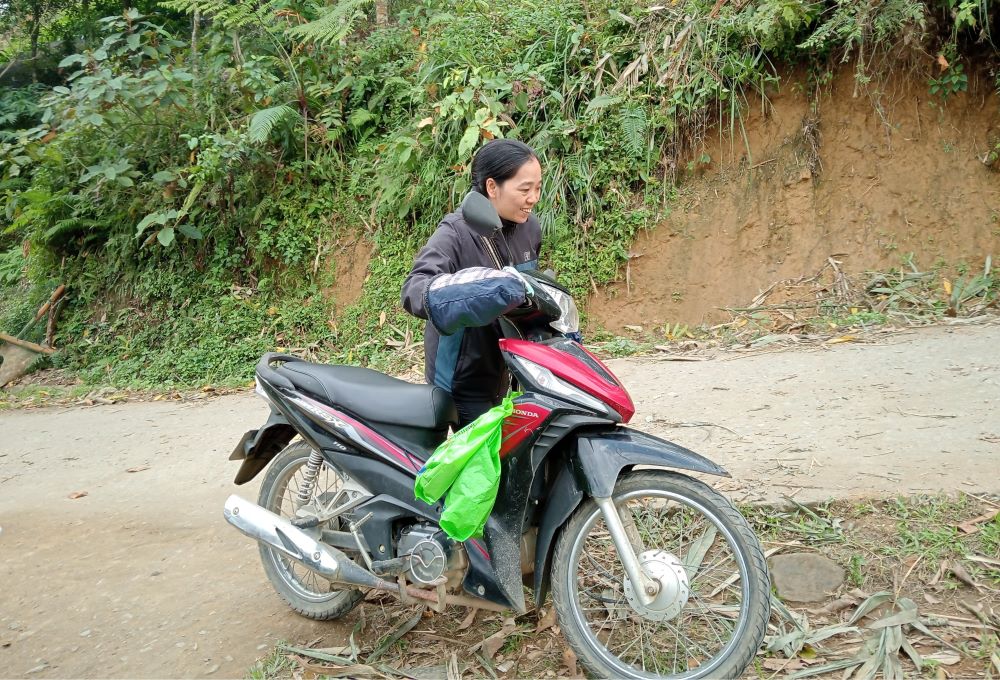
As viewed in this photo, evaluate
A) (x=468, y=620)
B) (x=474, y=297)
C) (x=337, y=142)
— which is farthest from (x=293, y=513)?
(x=337, y=142)

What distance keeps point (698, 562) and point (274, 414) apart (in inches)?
72.2

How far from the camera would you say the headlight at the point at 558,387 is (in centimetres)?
272

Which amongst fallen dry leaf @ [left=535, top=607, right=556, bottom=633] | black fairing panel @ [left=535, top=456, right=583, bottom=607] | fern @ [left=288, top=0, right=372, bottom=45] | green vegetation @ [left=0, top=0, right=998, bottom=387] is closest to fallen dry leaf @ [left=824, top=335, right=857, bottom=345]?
green vegetation @ [left=0, top=0, right=998, bottom=387]

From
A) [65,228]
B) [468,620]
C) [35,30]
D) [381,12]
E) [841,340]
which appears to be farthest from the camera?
[35,30]

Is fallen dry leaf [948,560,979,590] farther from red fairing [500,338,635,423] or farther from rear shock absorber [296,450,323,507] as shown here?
rear shock absorber [296,450,323,507]

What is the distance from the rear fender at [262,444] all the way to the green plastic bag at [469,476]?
96cm

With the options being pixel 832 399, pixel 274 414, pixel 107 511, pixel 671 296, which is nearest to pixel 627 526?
pixel 274 414

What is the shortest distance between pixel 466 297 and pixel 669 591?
118 cm

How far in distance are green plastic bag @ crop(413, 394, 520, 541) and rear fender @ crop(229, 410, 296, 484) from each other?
96 cm

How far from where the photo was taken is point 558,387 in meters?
2.74

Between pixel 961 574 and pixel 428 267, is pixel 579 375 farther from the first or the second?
pixel 961 574

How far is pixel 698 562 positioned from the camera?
115 inches

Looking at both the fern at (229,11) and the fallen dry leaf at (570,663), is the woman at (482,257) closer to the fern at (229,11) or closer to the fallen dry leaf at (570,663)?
the fallen dry leaf at (570,663)

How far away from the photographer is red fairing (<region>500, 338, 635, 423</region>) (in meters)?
2.73
